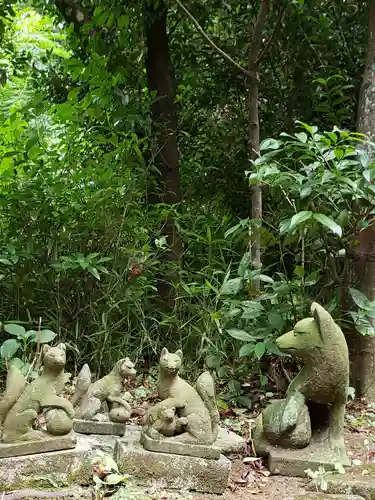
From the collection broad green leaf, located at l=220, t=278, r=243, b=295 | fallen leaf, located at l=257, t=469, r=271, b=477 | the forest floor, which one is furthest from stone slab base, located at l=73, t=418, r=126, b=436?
broad green leaf, located at l=220, t=278, r=243, b=295

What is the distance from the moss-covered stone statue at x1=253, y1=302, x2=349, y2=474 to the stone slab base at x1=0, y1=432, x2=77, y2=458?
2.75ft

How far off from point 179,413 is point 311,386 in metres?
0.59

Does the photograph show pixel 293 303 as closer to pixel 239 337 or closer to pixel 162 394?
pixel 239 337

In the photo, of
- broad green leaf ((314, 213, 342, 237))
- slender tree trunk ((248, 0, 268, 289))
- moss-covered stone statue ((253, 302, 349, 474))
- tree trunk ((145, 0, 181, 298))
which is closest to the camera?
moss-covered stone statue ((253, 302, 349, 474))

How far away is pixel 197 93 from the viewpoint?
15.7ft

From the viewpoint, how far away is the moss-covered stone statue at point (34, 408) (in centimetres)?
206

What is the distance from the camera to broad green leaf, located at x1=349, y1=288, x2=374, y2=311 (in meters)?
3.05

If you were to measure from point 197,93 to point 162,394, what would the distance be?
124 inches

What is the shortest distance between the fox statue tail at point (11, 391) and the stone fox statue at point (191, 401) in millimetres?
552

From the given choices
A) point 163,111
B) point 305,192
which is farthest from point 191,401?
point 163,111

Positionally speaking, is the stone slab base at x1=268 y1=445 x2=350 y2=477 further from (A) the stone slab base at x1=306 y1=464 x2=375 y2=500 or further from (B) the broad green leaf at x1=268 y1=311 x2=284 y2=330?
(B) the broad green leaf at x1=268 y1=311 x2=284 y2=330

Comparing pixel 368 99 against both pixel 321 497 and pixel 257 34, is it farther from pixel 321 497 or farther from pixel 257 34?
pixel 321 497

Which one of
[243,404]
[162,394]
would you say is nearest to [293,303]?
[243,404]

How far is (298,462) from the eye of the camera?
2303 mm
